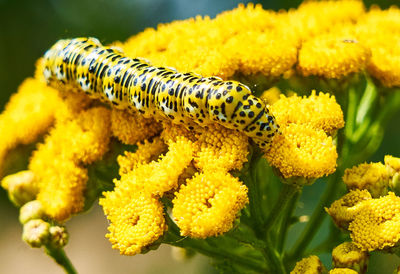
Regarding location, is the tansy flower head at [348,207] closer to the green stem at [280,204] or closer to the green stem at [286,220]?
the green stem at [280,204]

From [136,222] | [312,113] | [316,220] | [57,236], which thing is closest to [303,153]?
[312,113]

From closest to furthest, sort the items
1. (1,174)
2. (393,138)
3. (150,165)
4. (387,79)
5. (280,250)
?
1. (150,165)
2. (280,250)
3. (387,79)
4. (1,174)
5. (393,138)

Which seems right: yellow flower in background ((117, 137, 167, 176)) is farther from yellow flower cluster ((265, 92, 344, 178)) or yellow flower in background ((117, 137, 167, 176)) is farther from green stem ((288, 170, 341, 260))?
green stem ((288, 170, 341, 260))

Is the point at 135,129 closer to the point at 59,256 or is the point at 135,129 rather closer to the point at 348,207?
the point at 59,256

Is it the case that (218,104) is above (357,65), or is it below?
above

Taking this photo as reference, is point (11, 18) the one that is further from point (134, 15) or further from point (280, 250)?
point (280, 250)

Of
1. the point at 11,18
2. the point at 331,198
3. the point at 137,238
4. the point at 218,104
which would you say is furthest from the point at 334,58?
the point at 11,18
